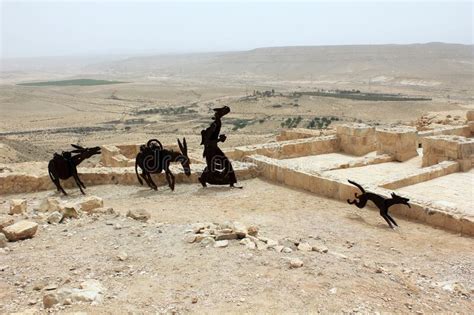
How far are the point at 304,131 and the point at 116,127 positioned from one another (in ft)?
92.0

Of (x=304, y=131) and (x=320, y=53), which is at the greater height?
(x=320, y=53)

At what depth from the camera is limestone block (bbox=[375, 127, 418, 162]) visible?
14.0m

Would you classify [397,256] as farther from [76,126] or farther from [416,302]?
[76,126]

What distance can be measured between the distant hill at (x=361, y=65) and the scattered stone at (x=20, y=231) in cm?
8105

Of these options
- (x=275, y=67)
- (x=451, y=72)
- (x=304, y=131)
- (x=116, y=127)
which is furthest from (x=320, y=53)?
(x=304, y=131)

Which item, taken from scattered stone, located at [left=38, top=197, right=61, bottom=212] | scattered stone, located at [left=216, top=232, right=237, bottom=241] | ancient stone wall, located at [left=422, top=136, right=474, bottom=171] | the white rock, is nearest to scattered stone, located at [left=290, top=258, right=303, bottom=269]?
the white rock

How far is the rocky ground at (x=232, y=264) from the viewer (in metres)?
4.67

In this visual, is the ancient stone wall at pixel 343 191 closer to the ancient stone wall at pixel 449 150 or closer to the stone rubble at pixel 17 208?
the ancient stone wall at pixel 449 150

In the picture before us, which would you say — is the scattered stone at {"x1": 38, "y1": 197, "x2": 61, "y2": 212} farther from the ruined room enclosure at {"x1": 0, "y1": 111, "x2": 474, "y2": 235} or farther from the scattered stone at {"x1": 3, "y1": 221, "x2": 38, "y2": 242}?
the ruined room enclosure at {"x1": 0, "y1": 111, "x2": 474, "y2": 235}

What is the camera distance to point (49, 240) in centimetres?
656

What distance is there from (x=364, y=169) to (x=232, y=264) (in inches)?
326

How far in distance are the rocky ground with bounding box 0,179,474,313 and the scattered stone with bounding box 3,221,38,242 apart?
0.11m

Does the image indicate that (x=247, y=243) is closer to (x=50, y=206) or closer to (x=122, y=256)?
(x=122, y=256)

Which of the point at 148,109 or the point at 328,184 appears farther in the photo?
the point at 148,109
